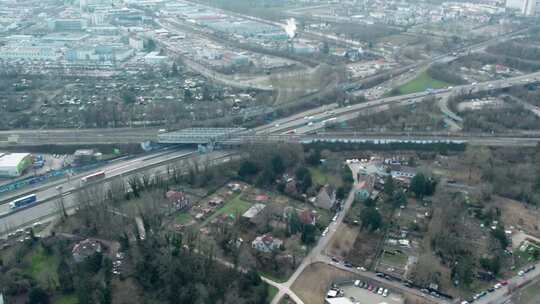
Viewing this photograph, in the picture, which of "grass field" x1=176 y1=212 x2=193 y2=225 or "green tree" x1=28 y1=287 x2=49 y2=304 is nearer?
"green tree" x1=28 y1=287 x2=49 y2=304

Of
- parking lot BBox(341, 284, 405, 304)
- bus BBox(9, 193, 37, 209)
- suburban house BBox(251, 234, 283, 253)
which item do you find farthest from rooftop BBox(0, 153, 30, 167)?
parking lot BBox(341, 284, 405, 304)

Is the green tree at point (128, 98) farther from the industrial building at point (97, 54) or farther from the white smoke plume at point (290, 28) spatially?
the white smoke plume at point (290, 28)

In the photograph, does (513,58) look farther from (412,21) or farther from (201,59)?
(201,59)

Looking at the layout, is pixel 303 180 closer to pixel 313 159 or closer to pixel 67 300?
pixel 313 159

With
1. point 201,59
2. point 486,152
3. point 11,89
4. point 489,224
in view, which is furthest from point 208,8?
point 489,224

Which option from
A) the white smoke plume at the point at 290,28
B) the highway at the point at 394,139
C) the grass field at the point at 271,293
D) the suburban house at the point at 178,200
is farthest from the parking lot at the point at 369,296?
the white smoke plume at the point at 290,28

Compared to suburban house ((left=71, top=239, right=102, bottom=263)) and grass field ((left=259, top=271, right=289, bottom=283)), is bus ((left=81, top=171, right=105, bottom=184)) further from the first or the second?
grass field ((left=259, top=271, right=289, bottom=283))
